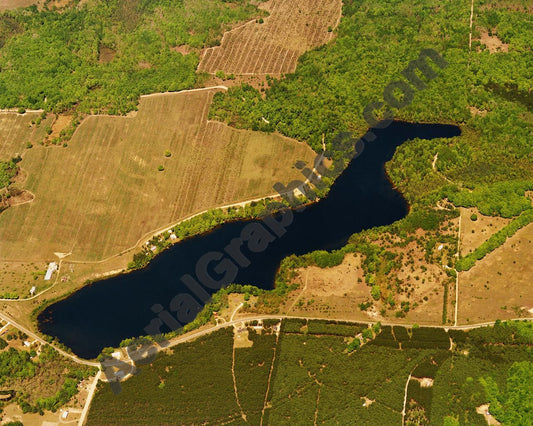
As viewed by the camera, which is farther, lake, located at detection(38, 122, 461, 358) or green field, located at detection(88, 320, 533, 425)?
lake, located at detection(38, 122, 461, 358)

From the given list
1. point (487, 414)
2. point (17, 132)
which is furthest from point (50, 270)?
point (487, 414)

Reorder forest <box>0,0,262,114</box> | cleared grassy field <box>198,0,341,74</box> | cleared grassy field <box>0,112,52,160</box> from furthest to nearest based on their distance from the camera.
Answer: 1. cleared grassy field <box>198,0,341,74</box>
2. forest <box>0,0,262,114</box>
3. cleared grassy field <box>0,112,52,160</box>

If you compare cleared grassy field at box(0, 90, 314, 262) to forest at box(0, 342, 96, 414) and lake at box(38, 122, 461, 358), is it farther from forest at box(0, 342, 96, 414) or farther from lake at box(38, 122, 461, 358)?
forest at box(0, 342, 96, 414)

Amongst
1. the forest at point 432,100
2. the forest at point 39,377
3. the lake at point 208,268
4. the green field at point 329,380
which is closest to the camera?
the green field at point 329,380

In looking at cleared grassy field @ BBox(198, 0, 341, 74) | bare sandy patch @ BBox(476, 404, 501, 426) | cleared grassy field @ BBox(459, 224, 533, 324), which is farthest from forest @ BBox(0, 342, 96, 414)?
cleared grassy field @ BBox(198, 0, 341, 74)

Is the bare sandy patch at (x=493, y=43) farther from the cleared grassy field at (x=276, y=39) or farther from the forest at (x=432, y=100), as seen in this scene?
the cleared grassy field at (x=276, y=39)

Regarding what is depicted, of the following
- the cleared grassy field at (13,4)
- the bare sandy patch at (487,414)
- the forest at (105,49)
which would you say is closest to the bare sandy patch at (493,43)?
the forest at (105,49)
